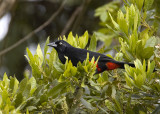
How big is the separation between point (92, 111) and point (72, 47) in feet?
3.13

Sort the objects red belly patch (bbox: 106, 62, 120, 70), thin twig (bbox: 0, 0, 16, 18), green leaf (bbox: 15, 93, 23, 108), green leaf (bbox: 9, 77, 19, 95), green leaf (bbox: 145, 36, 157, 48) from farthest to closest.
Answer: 1. thin twig (bbox: 0, 0, 16, 18)
2. red belly patch (bbox: 106, 62, 120, 70)
3. green leaf (bbox: 145, 36, 157, 48)
4. green leaf (bbox: 9, 77, 19, 95)
5. green leaf (bbox: 15, 93, 23, 108)

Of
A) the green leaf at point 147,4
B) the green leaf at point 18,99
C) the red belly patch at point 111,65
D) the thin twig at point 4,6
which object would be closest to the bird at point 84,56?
the red belly patch at point 111,65

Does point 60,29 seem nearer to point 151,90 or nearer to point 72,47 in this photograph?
point 72,47

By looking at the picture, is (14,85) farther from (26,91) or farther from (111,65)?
(111,65)

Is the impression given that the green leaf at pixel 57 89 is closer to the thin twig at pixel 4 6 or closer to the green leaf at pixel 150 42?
the green leaf at pixel 150 42

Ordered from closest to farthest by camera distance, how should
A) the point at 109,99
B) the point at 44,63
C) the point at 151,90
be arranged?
the point at 151,90, the point at 109,99, the point at 44,63

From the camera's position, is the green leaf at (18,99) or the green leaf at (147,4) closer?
the green leaf at (18,99)

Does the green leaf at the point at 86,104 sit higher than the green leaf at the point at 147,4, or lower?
lower

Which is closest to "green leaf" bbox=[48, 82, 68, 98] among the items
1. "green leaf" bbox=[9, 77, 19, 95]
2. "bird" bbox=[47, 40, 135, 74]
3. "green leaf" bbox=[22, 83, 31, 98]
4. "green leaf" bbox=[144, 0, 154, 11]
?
"green leaf" bbox=[22, 83, 31, 98]

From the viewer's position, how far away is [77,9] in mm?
7098

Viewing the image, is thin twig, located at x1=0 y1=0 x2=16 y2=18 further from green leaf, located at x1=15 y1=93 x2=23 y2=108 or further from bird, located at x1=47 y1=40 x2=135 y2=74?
green leaf, located at x1=15 y1=93 x2=23 y2=108

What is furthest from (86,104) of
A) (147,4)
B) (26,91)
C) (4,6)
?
(4,6)

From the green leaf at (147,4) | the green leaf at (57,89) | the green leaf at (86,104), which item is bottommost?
the green leaf at (86,104)

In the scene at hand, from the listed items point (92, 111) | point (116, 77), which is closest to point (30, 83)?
point (92, 111)
